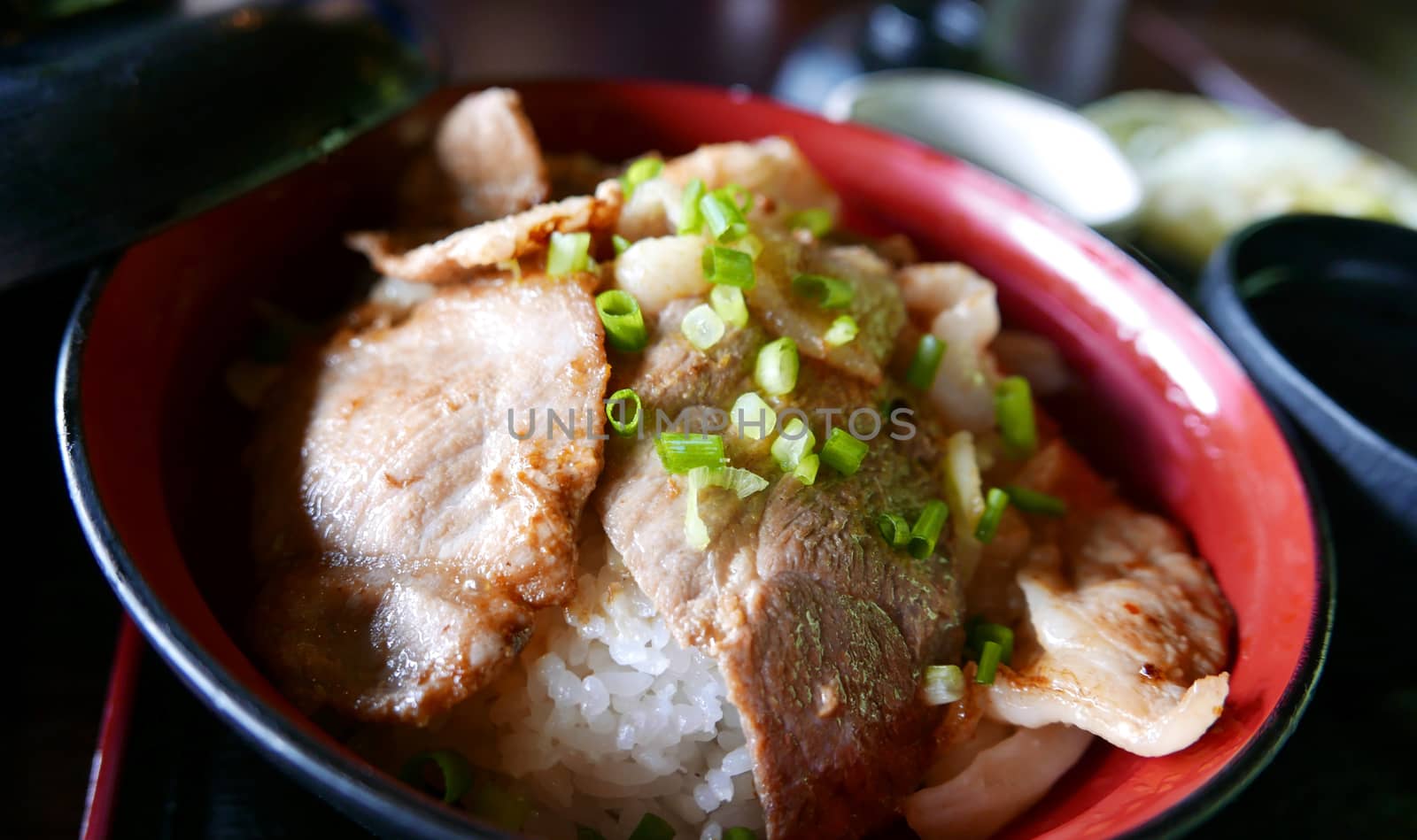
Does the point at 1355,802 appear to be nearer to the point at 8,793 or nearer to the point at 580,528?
the point at 580,528

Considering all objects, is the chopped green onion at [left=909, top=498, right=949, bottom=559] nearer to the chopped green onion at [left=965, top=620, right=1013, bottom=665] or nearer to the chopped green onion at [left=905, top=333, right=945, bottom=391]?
the chopped green onion at [left=965, top=620, right=1013, bottom=665]

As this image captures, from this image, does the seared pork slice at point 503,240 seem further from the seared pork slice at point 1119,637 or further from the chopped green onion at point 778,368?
the seared pork slice at point 1119,637

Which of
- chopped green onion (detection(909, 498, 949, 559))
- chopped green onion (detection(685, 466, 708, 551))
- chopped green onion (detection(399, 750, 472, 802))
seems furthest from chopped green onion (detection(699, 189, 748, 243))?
chopped green onion (detection(399, 750, 472, 802))

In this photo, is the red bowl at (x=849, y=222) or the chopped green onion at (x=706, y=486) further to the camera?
the chopped green onion at (x=706, y=486)

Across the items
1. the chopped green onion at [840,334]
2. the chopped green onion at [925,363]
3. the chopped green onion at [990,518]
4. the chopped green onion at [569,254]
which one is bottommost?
the chopped green onion at [990,518]

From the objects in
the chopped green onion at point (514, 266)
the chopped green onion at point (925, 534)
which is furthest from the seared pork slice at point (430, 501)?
the chopped green onion at point (925, 534)

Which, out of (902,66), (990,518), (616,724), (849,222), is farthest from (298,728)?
(902,66)

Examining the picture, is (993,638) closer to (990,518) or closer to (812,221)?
(990,518)

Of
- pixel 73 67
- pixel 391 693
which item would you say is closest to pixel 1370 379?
pixel 391 693
